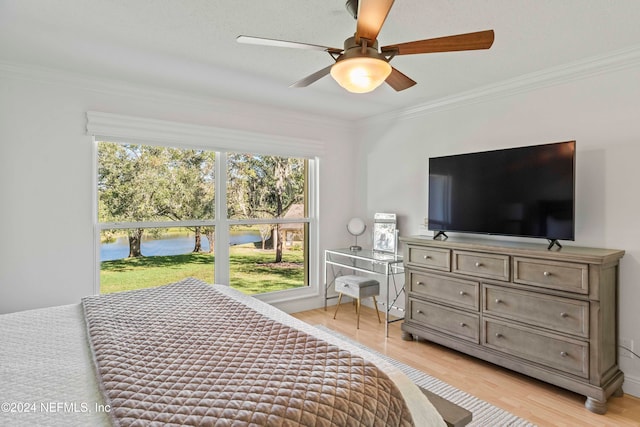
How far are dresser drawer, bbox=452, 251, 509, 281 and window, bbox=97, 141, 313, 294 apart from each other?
2000mm

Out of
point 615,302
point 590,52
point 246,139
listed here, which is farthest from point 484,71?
point 246,139

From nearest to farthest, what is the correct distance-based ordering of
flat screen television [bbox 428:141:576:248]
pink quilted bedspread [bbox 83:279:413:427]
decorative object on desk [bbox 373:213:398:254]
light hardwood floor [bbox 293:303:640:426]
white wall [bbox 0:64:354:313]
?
pink quilted bedspread [bbox 83:279:413:427] < light hardwood floor [bbox 293:303:640:426] < flat screen television [bbox 428:141:576:248] < white wall [bbox 0:64:354:313] < decorative object on desk [bbox 373:213:398:254]

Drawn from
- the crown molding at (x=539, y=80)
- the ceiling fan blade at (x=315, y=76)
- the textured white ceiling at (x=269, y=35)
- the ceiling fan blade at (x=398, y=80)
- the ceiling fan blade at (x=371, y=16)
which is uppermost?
the textured white ceiling at (x=269, y=35)

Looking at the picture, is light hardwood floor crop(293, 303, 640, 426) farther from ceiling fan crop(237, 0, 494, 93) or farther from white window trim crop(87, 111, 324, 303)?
ceiling fan crop(237, 0, 494, 93)

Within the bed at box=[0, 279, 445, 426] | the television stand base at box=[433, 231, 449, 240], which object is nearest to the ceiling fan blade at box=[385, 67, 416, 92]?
the bed at box=[0, 279, 445, 426]

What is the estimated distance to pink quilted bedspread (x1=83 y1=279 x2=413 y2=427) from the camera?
1070 mm

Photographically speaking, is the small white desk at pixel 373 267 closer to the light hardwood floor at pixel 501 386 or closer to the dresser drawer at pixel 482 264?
the light hardwood floor at pixel 501 386

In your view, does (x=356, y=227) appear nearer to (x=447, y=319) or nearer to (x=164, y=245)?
(x=447, y=319)

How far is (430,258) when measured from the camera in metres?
3.34

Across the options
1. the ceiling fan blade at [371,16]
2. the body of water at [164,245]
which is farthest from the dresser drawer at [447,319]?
the ceiling fan blade at [371,16]

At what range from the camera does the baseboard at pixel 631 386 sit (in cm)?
255

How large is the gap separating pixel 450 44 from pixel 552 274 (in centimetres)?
180

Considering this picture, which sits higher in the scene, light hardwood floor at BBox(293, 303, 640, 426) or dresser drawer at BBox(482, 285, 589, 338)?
dresser drawer at BBox(482, 285, 589, 338)

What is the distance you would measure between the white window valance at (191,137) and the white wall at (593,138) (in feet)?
5.29
